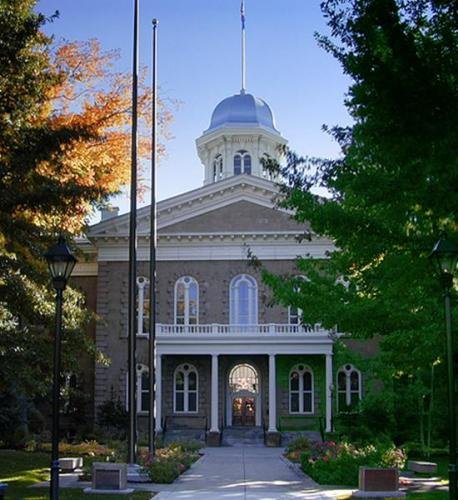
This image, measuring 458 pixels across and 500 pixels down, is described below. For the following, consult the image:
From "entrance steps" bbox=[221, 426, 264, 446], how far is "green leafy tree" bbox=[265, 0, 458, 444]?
2133 centimetres

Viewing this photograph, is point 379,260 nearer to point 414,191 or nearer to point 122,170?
point 414,191

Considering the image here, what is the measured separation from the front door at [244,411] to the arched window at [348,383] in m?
4.53

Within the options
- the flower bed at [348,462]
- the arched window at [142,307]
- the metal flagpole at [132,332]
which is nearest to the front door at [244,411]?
the arched window at [142,307]

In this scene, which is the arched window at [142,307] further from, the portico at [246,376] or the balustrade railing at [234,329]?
the portico at [246,376]

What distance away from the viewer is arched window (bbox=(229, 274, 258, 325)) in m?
43.3

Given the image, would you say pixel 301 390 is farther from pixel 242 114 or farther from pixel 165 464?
pixel 165 464

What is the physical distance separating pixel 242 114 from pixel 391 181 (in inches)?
1707

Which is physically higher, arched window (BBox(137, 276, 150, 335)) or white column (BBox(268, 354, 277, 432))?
arched window (BBox(137, 276, 150, 335))

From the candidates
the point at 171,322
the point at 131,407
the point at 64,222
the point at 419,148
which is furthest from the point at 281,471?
the point at 171,322

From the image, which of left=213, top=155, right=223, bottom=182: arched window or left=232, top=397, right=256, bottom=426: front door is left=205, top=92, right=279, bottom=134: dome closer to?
left=213, top=155, right=223, bottom=182: arched window

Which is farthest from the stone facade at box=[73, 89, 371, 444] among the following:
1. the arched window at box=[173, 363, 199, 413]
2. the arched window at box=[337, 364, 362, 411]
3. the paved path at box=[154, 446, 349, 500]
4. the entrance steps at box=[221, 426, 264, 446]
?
the paved path at box=[154, 446, 349, 500]

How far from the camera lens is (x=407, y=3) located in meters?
11.6

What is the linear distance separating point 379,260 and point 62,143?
8434mm

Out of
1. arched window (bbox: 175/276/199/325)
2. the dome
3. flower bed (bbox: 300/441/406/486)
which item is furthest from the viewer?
the dome
